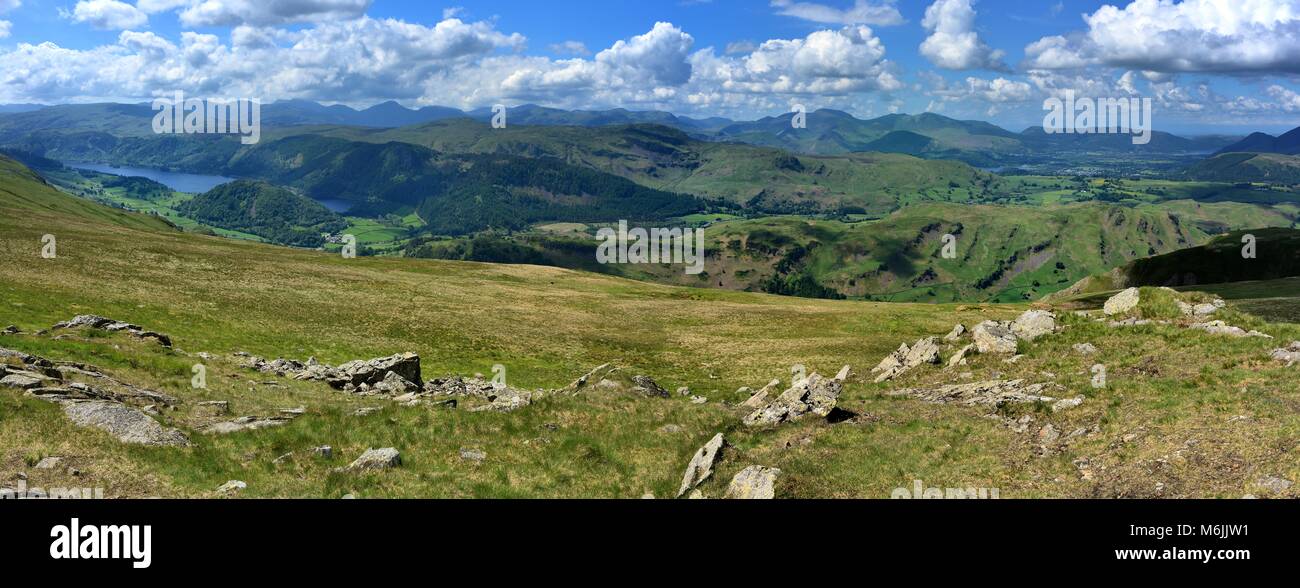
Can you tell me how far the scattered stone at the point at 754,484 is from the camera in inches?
805

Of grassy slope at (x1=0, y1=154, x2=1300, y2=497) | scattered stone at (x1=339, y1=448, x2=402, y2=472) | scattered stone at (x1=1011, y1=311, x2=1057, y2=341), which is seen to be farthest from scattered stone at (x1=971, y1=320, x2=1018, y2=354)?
scattered stone at (x1=339, y1=448, x2=402, y2=472)

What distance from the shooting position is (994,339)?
127 feet

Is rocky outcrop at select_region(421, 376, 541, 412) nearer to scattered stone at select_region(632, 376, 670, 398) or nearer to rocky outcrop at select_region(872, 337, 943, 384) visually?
scattered stone at select_region(632, 376, 670, 398)

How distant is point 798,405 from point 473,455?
1506 cm

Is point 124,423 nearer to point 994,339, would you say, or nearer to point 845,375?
point 845,375

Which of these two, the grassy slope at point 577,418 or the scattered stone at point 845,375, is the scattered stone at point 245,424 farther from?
the scattered stone at point 845,375

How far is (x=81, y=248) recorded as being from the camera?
75.3 m

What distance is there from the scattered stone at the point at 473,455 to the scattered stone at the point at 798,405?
39.6 ft

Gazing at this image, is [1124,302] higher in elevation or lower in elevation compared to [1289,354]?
higher

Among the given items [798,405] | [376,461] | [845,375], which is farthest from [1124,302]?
[376,461]

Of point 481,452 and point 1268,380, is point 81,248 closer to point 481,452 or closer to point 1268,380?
point 481,452
